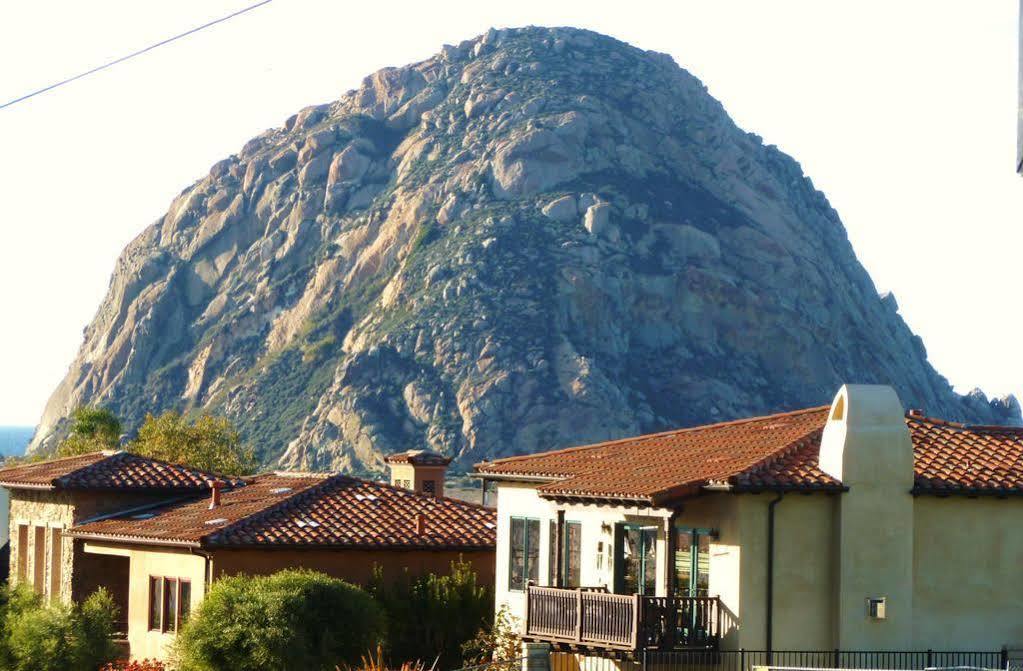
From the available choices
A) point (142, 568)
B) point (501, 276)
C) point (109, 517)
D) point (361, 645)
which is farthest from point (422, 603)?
point (501, 276)

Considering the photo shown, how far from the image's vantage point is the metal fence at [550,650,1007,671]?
29.4 meters

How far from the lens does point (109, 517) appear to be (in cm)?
4209

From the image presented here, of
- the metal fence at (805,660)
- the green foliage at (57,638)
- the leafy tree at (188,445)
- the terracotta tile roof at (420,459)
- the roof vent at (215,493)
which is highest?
the leafy tree at (188,445)

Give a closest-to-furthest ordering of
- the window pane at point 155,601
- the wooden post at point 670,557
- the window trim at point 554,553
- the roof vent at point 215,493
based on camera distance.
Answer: the wooden post at point 670,557 < the window trim at point 554,553 < the window pane at point 155,601 < the roof vent at point 215,493

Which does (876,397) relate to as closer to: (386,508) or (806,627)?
(806,627)

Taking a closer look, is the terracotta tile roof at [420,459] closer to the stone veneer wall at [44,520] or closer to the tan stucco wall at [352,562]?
the stone veneer wall at [44,520]

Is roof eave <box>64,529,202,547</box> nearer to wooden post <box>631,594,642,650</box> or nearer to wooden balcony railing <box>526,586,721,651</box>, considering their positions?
wooden balcony railing <box>526,586,721,651</box>

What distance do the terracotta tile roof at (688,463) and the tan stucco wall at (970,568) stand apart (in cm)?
228

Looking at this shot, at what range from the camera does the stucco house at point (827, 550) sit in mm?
29812

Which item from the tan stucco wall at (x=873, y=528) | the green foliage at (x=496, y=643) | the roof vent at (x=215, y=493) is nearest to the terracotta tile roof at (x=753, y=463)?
the tan stucco wall at (x=873, y=528)

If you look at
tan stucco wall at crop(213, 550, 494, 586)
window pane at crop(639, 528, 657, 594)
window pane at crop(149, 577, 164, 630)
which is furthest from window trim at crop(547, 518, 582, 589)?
window pane at crop(149, 577, 164, 630)

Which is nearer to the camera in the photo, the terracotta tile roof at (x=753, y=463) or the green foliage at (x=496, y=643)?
the terracotta tile roof at (x=753, y=463)

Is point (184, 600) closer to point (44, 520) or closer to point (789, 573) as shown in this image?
point (44, 520)

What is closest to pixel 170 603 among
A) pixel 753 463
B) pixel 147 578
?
pixel 147 578
